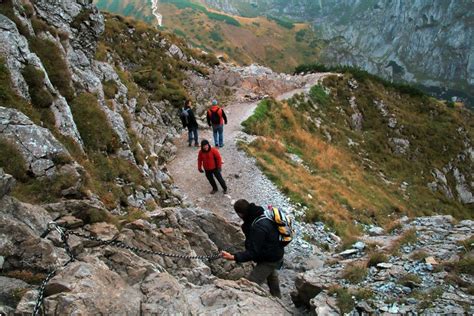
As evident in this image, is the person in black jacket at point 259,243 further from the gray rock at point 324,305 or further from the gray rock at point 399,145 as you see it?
the gray rock at point 399,145

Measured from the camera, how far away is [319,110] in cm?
4328

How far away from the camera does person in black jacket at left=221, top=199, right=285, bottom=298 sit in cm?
869

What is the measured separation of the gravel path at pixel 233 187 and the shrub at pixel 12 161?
813cm

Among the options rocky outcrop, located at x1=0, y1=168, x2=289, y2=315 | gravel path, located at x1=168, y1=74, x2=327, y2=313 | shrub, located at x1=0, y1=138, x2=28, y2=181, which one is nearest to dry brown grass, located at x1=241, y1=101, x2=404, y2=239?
gravel path, located at x1=168, y1=74, x2=327, y2=313

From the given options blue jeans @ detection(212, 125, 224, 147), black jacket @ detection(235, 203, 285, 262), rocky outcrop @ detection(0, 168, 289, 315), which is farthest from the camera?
blue jeans @ detection(212, 125, 224, 147)

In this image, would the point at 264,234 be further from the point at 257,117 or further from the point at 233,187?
the point at 257,117

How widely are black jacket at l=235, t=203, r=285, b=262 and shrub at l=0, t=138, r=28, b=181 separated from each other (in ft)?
18.7

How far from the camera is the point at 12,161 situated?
970cm

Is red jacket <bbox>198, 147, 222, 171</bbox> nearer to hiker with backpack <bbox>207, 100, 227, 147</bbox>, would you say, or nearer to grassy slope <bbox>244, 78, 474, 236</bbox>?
grassy slope <bbox>244, 78, 474, 236</bbox>

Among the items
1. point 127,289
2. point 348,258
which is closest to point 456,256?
point 348,258

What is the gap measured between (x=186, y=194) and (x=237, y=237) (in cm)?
629

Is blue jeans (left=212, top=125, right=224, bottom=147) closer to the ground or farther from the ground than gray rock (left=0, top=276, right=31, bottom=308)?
closer to the ground

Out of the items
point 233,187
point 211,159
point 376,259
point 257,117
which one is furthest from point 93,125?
point 257,117

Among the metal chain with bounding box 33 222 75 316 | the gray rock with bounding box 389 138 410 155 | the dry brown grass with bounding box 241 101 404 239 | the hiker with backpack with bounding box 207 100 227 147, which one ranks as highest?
the hiker with backpack with bounding box 207 100 227 147
